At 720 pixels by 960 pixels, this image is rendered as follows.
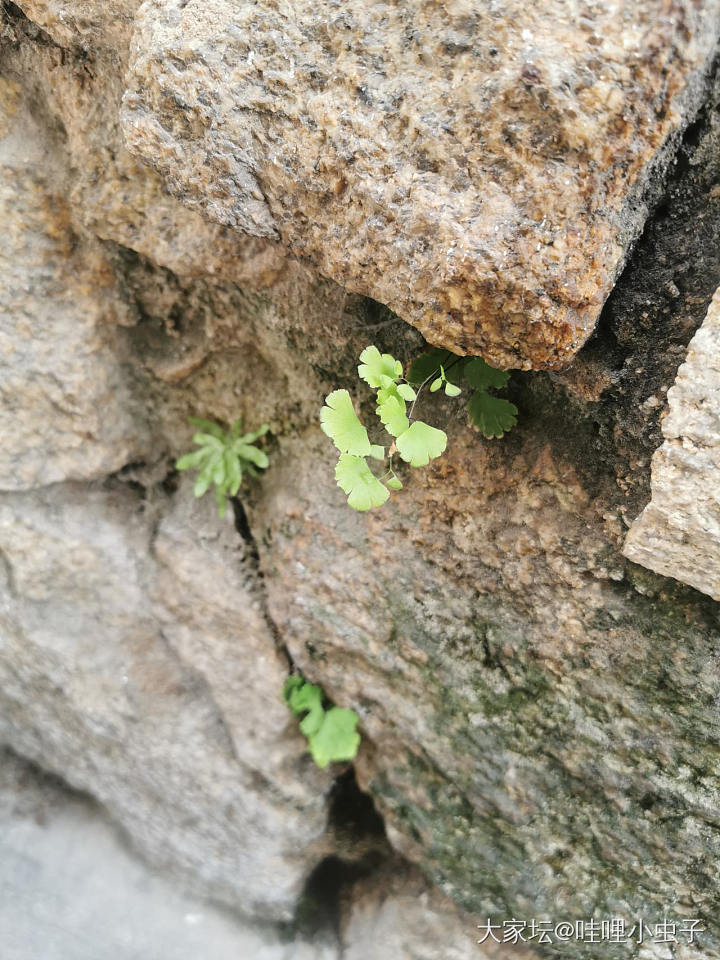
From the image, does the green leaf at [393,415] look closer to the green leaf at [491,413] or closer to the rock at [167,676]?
the green leaf at [491,413]

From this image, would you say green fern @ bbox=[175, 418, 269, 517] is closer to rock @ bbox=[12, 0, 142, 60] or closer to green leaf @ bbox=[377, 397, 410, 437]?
green leaf @ bbox=[377, 397, 410, 437]

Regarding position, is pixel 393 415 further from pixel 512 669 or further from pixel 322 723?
pixel 322 723

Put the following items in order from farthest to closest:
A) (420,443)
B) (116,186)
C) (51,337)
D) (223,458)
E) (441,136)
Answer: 1. (223,458)
2. (51,337)
3. (116,186)
4. (420,443)
5. (441,136)

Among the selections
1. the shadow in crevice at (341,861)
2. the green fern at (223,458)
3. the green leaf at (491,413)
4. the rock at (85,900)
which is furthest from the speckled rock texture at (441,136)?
the rock at (85,900)

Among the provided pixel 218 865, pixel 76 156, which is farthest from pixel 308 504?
pixel 218 865

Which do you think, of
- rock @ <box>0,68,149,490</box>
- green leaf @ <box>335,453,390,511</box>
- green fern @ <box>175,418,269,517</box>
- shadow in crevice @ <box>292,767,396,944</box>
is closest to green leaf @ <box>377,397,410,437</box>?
green leaf @ <box>335,453,390,511</box>

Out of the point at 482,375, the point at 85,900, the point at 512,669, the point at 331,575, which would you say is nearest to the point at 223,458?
the point at 331,575

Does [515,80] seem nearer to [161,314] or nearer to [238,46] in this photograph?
[238,46]
